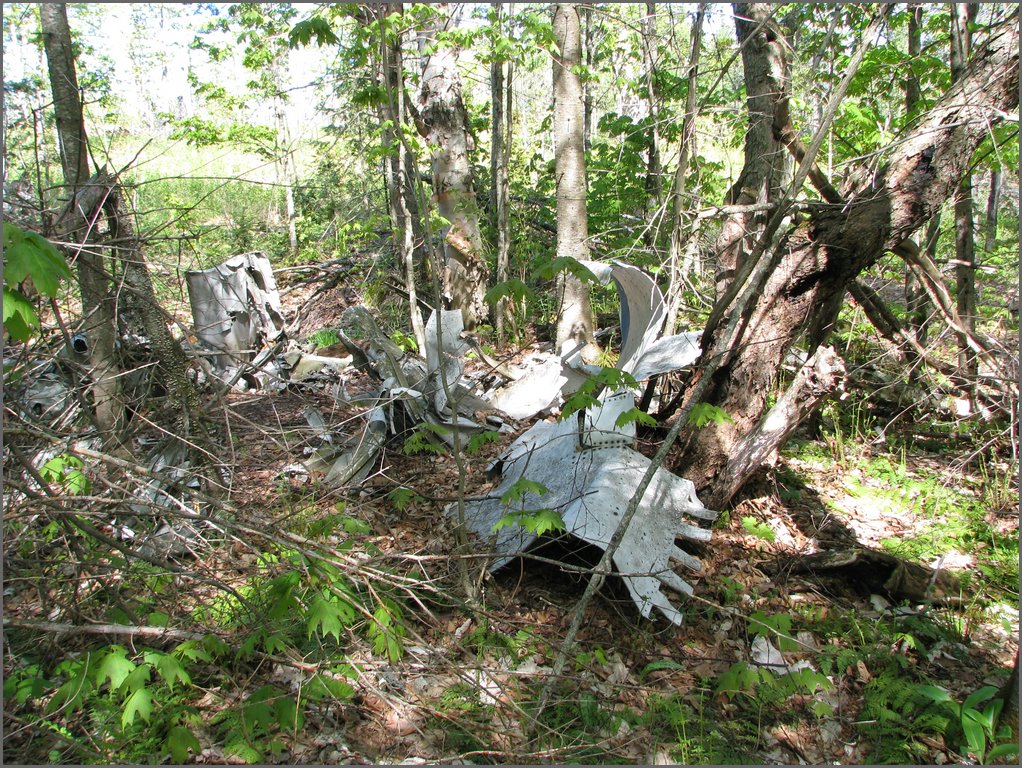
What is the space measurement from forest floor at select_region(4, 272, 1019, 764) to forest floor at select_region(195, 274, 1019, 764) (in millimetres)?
11

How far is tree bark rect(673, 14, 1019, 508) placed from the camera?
12.6ft

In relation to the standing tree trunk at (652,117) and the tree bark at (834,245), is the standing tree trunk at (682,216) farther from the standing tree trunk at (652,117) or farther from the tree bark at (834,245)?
the standing tree trunk at (652,117)

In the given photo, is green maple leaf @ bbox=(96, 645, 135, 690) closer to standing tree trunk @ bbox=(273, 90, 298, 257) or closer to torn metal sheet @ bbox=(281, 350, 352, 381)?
torn metal sheet @ bbox=(281, 350, 352, 381)

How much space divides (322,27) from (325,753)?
136 inches

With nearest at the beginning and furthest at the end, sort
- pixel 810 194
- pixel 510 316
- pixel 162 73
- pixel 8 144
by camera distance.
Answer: pixel 8 144, pixel 810 194, pixel 510 316, pixel 162 73

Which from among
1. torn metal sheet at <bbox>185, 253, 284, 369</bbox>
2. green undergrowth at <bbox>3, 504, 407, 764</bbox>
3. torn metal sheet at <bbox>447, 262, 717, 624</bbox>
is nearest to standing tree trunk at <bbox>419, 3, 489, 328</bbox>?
torn metal sheet at <bbox>185, 253, 284, 369</bbox>

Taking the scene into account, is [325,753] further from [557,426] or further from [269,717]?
[557,426]

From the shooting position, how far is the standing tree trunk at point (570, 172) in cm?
614

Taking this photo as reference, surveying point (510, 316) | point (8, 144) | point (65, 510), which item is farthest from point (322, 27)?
point (510, 316)

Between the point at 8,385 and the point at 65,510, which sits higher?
the point at 8,385

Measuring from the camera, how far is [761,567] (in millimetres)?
3928

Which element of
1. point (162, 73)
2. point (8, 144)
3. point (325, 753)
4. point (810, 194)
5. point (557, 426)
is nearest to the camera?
point (325, 753)

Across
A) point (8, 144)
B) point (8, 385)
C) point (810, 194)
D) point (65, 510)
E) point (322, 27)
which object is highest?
point (322, 27)

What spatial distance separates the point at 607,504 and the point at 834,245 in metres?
2.20
